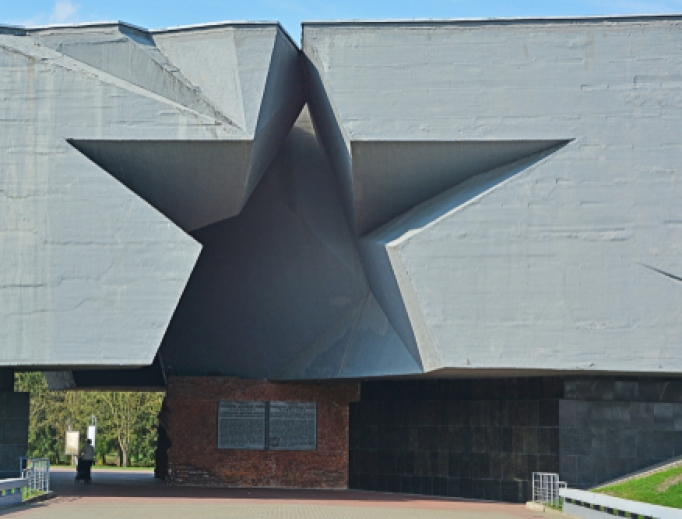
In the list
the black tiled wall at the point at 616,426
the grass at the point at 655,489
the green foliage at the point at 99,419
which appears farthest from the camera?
the green foliage at the point at 99,419

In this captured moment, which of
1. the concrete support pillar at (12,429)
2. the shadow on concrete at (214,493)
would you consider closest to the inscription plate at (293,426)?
the shadow on concrete at (214,493)

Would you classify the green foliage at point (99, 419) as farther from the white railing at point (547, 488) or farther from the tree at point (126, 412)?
the white railing at point (547, 488)

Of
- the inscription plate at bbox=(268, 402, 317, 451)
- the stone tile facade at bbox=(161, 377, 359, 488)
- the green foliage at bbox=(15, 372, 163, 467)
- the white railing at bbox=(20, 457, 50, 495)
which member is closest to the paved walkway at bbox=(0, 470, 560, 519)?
the white railing at bbox=(20, 457, 50, 495)

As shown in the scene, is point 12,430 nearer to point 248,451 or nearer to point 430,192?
point 248,451

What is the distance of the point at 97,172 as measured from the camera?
19188 mm

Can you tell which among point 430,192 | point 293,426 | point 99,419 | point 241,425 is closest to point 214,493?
point 241,425

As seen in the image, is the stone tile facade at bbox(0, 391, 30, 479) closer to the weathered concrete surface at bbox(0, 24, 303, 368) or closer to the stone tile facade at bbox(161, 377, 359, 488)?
the weathered concrete surface at bbox(0, 24, 303, 368)

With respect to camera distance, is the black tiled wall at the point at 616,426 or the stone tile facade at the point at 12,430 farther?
the stone tile facade at the point at 12,430

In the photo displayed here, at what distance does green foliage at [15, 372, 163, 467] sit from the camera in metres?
43.4

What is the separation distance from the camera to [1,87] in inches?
764

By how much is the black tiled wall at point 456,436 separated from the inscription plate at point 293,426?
0.95 metres

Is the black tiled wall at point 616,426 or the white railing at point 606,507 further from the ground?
the black tiled wall at point 616,426

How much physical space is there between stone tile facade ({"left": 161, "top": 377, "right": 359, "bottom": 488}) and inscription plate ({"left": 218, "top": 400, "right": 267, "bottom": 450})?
132 mm

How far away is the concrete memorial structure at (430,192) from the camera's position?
18.2m
